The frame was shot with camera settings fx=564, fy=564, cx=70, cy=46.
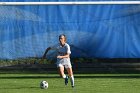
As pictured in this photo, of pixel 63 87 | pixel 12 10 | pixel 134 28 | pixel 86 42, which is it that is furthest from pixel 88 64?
pixel 63 87

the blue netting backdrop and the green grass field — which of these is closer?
the green grass field

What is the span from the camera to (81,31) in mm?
27031

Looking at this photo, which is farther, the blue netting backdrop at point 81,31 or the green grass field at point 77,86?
the blue netting backdrop at point 81,31

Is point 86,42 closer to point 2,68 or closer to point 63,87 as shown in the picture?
point 2,68

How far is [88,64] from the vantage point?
27.5 meters

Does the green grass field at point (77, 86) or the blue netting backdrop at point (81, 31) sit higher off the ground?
the blue netting backdrop at point (81, 31)

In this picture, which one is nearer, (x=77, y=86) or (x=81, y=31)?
(x=77, y=86)

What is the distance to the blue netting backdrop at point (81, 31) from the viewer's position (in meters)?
26.9

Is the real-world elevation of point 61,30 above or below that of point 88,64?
above

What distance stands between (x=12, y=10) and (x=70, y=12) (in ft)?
9.20

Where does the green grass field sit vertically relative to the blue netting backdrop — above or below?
below

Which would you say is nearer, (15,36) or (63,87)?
(63,87)

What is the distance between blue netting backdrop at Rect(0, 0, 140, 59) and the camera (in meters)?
26.9

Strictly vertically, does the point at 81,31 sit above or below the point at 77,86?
above
